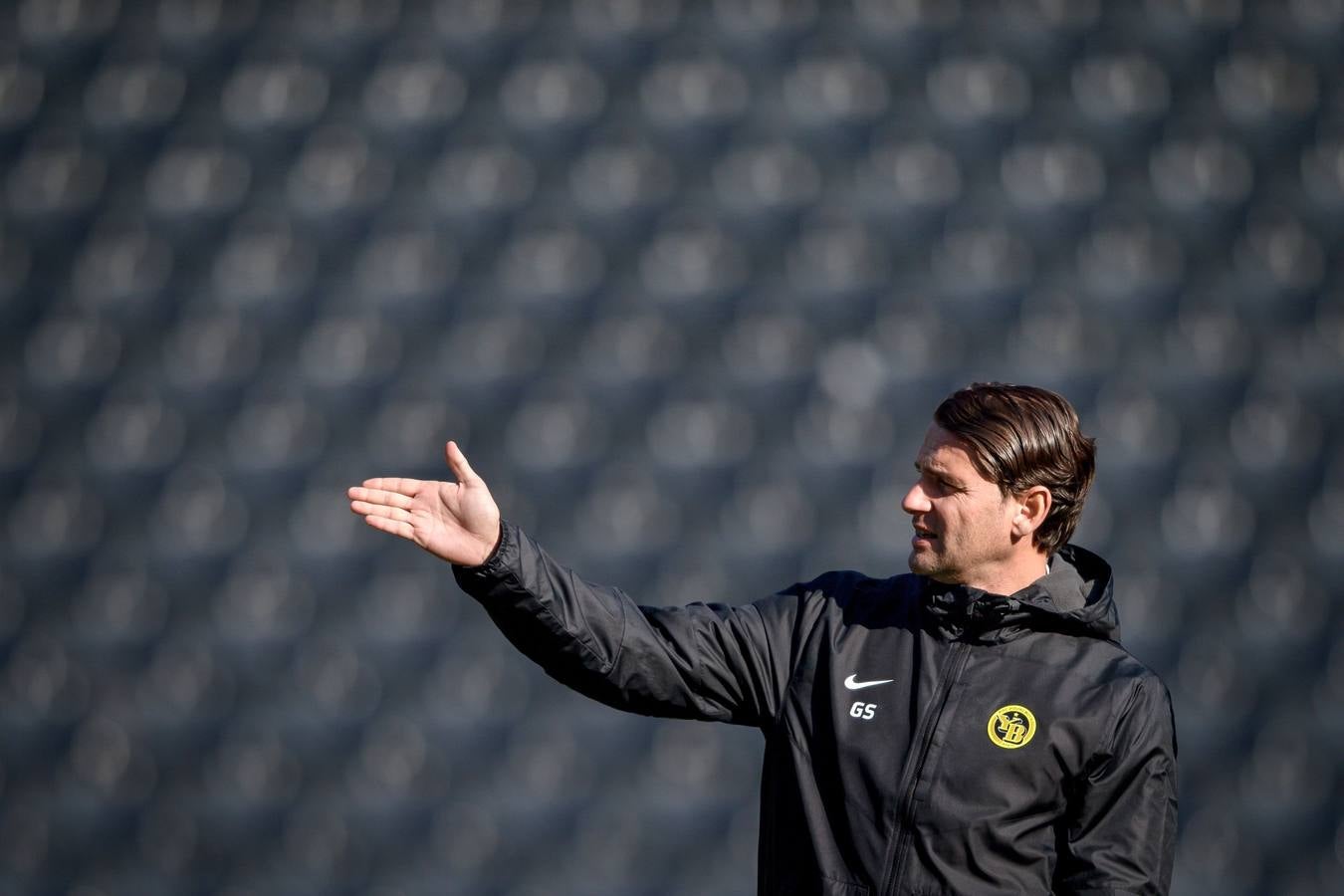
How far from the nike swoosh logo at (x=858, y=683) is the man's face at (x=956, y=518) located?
0.14 metres

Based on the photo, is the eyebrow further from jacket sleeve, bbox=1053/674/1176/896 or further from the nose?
jacket sleeve, bbox=1053/674/1176/896

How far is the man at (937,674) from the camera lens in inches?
58.3

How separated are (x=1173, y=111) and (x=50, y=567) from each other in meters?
3.05

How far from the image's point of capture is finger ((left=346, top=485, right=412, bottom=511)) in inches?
62.5

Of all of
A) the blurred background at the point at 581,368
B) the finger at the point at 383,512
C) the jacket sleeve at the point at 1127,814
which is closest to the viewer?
the jacket sleeve at the point at 1127,814

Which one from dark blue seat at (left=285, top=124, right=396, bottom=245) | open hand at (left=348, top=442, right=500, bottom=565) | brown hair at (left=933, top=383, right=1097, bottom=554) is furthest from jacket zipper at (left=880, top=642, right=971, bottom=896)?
dark blue seat at (left=285, top=124, right=396, bottom=245)

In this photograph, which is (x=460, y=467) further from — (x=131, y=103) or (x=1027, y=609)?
(x=131, y=103)

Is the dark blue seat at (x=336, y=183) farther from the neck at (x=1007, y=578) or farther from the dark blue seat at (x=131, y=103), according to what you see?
the neck at (x=1007, y=578)

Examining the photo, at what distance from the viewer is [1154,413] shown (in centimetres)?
335

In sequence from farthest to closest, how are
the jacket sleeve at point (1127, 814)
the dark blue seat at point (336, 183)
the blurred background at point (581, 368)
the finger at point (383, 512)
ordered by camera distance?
the dark blue seat at point (336, 183)
the blurred background at point (581, 368)
the finger at point (383, 512)
the jacket sleeve at point (1127, 814)

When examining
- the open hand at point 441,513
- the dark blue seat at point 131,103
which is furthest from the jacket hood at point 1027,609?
the dark blue seat at point 131,103

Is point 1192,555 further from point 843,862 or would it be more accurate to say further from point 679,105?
point 843,862

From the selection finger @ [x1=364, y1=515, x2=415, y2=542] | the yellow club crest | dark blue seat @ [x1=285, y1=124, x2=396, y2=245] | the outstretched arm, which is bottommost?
the yellow club crest

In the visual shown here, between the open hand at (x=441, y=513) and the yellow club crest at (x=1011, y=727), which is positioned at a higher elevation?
the open hand at (x=441, y=513)
